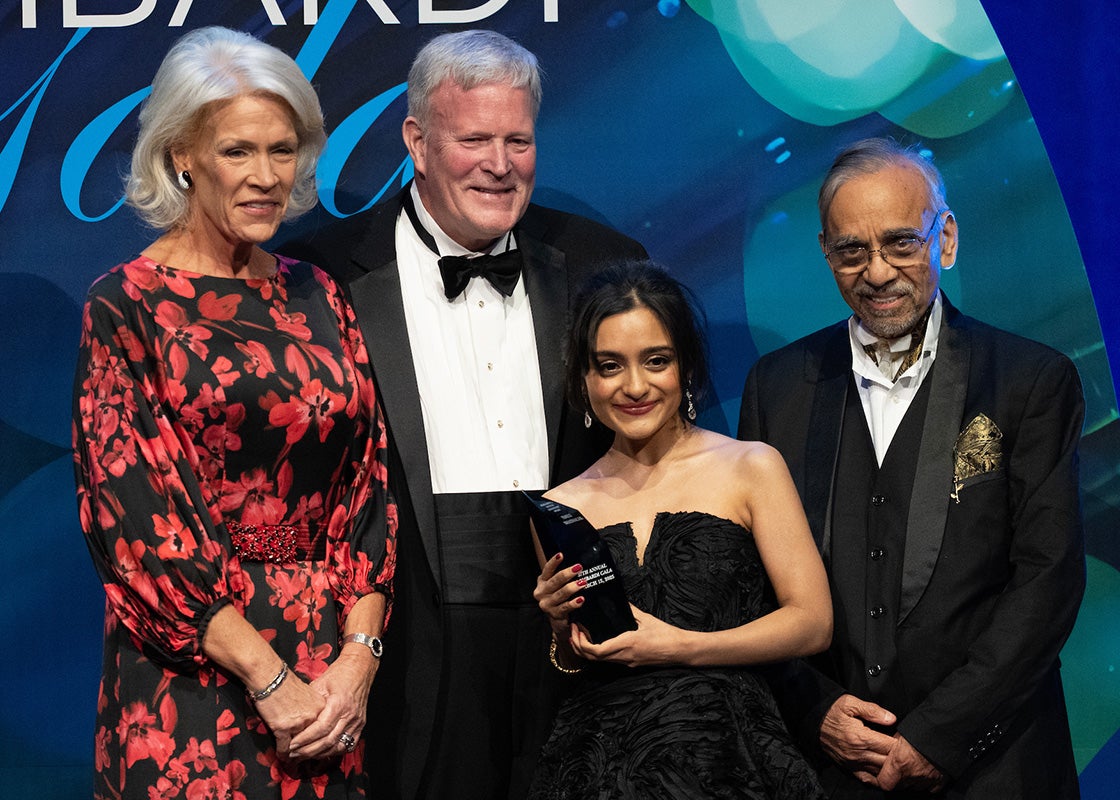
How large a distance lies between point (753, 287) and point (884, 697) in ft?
5.35

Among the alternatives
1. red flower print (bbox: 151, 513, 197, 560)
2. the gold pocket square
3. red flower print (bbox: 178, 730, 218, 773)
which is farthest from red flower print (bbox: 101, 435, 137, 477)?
the gold pocket square

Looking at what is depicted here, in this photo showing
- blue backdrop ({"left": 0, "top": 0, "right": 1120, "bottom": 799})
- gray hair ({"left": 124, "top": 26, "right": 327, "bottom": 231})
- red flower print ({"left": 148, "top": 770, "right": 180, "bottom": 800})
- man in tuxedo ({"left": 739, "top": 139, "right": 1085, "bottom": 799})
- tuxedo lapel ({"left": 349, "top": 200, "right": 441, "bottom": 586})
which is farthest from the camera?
blue backdrop ({"left": 0, "top": 0, "right": 1120, "bottom": 799})

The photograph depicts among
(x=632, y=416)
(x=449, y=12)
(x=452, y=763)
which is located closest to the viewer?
(x=632, y=416)

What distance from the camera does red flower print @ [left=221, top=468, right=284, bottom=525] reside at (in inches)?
114

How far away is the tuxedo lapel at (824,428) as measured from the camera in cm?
324

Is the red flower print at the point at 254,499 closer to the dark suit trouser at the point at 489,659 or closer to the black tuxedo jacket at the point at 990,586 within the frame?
the dark suit trouser at the point at 489,659

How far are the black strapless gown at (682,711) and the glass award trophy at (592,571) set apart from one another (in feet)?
0.38

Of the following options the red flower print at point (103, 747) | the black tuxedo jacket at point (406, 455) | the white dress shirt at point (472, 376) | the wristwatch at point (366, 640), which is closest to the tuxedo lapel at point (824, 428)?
the black tuxedo jacket at point (406, 455)

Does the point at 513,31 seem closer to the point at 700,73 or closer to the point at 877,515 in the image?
the point at 700,73

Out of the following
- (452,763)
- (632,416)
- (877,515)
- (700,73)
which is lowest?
(452,763)

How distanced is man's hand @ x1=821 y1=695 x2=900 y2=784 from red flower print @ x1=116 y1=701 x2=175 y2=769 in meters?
1.43

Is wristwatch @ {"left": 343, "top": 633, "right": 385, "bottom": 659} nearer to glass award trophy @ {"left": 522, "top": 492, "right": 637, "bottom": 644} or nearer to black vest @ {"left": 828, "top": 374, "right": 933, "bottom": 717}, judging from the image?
glass award trophy @ {"left": 522, "top": 492, "right": 637, "bottom": 644}

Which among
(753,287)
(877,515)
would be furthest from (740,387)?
(877,515)

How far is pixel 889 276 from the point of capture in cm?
324
